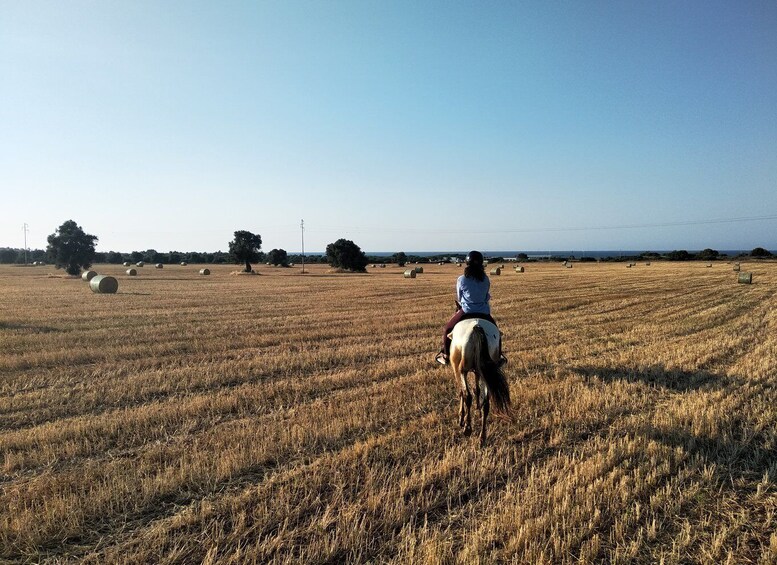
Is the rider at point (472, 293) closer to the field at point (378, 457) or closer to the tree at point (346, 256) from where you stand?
the field at point (378, 457)

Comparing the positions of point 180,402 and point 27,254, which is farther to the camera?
point 27,254

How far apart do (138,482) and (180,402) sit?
2.84 m

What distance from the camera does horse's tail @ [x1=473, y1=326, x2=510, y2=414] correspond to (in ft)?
19.5

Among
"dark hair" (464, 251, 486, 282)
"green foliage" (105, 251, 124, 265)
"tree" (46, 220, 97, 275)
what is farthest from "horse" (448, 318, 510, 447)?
"green foliage" (105, 251, 124, 265)

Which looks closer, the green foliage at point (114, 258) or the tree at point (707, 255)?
the tree at point (707, 255)

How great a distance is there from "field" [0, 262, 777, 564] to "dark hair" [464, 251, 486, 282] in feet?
7.10

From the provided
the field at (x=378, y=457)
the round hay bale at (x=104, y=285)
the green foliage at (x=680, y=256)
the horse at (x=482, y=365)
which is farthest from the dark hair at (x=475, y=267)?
the green foliage at (x=680, y=256)

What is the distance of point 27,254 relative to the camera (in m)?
106

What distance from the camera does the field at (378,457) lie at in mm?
3941

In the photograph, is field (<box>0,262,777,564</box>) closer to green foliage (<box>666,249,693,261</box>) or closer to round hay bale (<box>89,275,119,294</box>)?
round hay bale (<box>89,275,119,294</box>)

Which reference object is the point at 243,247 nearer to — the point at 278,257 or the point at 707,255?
the point at 278,257

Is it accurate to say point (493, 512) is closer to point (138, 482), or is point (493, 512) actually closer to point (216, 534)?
point (216, 534)

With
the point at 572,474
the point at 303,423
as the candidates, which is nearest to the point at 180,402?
the point at 303,423

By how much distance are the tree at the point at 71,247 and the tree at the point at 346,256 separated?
105 ft
